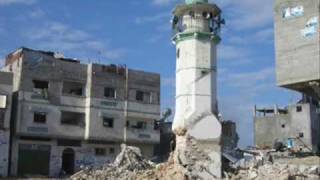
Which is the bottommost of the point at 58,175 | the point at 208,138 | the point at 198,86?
the point at 58,175

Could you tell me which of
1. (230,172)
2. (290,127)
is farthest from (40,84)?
(290,127)

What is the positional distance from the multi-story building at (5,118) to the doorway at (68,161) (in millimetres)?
5729

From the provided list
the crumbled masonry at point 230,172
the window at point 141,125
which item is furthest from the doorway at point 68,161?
the crumbled masonry at point 230,172

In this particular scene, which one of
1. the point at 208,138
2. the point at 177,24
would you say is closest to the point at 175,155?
the point at 208,138

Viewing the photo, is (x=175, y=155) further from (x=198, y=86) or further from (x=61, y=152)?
(x=61, y=152)

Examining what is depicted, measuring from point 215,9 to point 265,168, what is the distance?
9.41m

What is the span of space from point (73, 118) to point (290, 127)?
27.5 m

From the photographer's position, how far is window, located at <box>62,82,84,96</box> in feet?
170

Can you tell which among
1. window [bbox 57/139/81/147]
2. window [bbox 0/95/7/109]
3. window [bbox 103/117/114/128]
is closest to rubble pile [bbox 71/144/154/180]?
window [bbox 0/95/7/109]

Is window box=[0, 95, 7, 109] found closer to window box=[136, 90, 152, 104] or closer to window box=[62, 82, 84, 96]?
window box=[62, 82, 84, 96]

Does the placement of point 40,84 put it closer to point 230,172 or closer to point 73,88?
point 73,88

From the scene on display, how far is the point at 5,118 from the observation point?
1845 inches

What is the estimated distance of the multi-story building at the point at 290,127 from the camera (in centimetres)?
6362

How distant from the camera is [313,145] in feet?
203
